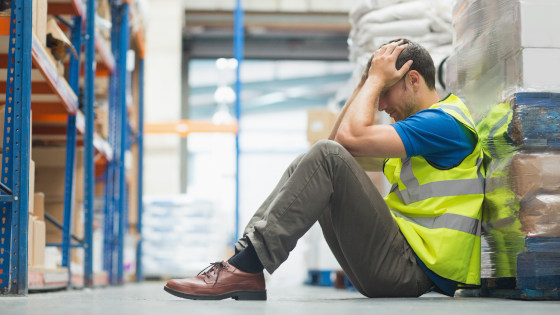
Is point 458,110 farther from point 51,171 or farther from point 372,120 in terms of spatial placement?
point 51,171

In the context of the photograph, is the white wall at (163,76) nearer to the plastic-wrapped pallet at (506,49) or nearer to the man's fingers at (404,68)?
the plastic-wrapped pallet at (506,49)

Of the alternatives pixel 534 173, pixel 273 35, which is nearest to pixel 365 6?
pixel 534 173

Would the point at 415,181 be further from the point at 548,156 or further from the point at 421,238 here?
the point at 548,156

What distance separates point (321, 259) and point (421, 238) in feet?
16.5

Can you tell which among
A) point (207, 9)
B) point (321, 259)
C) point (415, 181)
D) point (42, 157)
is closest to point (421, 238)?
point (415, 181)

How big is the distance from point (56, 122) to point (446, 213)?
391 cm

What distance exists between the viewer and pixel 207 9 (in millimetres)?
12219

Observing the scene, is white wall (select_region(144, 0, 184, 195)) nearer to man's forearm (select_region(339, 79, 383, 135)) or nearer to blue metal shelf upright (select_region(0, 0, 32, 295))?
blue metal shelf upright (select_region(0, 0, 32, 295))

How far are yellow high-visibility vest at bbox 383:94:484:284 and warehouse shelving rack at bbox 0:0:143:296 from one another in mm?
1862

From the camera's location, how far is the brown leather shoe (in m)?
2.80

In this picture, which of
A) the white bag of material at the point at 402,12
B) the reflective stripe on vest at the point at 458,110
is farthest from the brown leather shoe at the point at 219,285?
the white bag of material at the point at 402,12

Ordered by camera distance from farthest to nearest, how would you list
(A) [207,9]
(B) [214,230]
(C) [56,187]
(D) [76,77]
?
1. (A) [207,9]
2. (B) [214,230]
3. (C) [56,187]
4. (D) [76,77]

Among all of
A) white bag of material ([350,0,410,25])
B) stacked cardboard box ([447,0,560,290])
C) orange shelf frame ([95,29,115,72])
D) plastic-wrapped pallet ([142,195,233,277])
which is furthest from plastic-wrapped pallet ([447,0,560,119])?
plastic-wrapped pallet ([142,195,233,277])

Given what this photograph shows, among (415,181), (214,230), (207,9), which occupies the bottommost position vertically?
(214,230)
